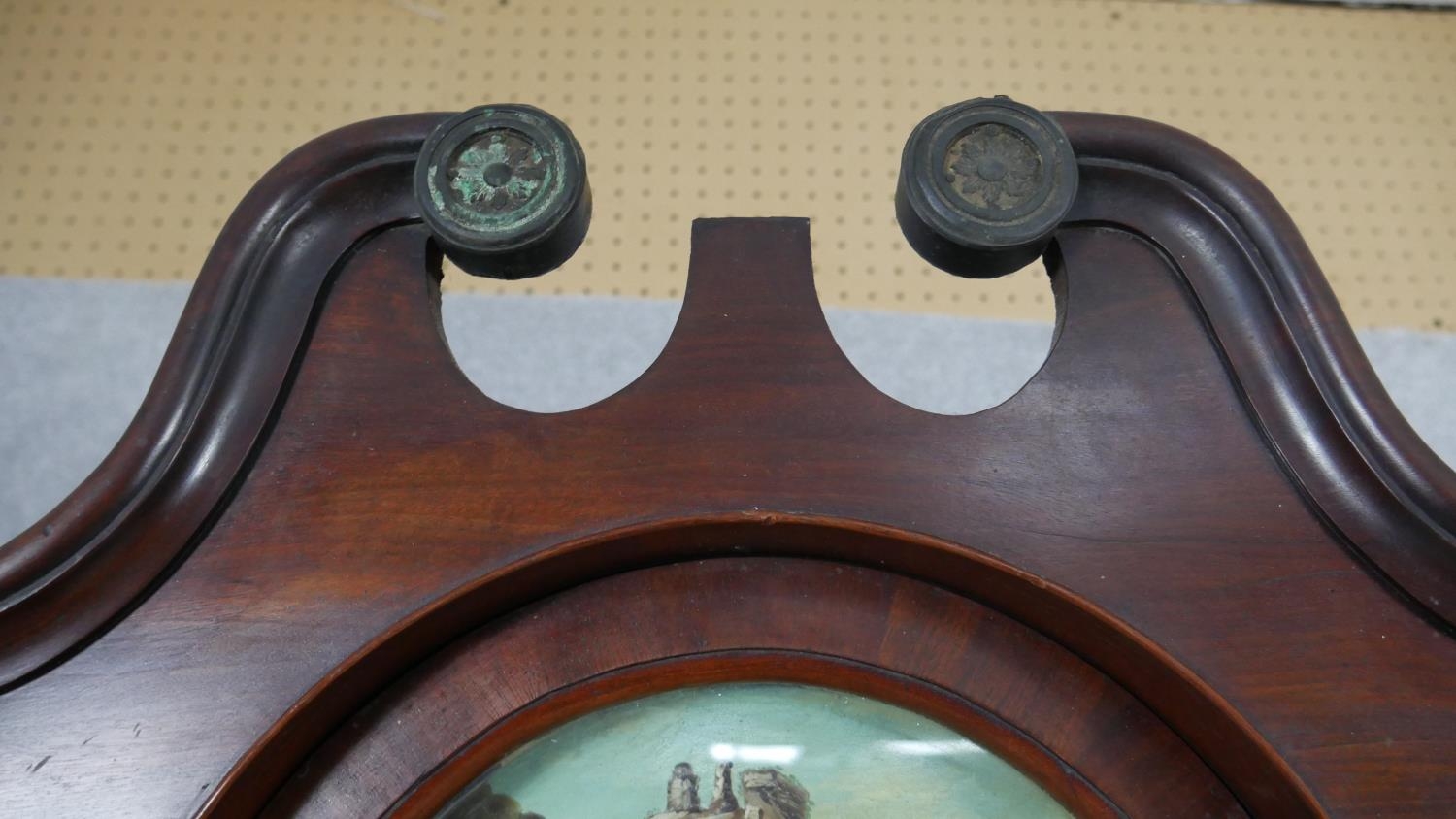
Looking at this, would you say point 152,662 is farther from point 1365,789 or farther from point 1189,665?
point 1365,789

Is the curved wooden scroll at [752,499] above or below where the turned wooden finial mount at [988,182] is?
below

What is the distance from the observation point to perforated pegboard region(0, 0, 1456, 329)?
2.14 meters

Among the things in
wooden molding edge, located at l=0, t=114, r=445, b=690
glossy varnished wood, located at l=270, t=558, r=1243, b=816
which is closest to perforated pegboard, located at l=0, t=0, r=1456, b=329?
wooden molding edge, located at l=0, t=114, r=445, b=690

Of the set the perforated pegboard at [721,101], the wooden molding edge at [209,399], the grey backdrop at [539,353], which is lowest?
the wooden molding edge at [209,399]

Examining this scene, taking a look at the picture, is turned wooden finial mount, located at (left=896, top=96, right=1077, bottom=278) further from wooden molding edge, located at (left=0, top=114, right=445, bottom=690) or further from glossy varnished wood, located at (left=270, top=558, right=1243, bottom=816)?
wooden molding edge, located at (left=0, top=114, right=445, bottom=690)

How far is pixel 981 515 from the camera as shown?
1043 mm

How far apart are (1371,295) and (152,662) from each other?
2.00 m

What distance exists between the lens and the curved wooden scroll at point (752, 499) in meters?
1.00

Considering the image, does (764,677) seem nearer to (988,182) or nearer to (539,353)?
(988,182)

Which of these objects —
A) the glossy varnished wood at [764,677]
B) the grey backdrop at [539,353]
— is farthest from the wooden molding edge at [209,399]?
the grey backdrop at [539,353]

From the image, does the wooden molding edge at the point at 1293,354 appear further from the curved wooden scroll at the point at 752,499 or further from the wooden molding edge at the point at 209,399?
the wooden molding edge at the point at 209,399

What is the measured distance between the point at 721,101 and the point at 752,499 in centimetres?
135

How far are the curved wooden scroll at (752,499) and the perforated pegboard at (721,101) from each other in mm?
1021

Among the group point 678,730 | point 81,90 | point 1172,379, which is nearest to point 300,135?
point 81,90
